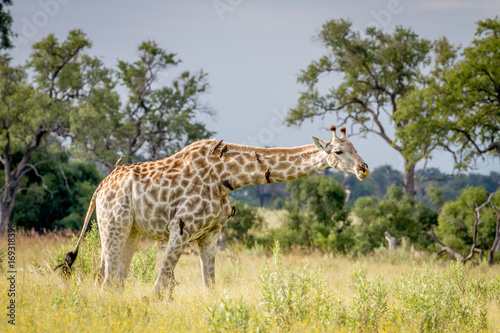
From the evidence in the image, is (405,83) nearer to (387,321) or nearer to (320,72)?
(320,72)

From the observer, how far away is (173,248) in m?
7.39

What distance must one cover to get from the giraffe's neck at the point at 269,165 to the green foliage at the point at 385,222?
13.3 m

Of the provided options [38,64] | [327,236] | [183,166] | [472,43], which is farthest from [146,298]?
[38,64]

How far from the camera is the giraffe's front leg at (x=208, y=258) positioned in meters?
7.84

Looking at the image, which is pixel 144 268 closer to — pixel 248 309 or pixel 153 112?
pixel 248 309

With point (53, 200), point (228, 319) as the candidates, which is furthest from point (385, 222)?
point (53, 200)

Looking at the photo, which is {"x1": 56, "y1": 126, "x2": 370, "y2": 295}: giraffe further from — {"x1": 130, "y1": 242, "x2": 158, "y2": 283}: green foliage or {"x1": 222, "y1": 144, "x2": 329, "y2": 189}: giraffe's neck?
{"x1": 130, "y1": 242, "x2": 158, "y2": 283}: green foliage

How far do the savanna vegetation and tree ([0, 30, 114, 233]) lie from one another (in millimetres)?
82

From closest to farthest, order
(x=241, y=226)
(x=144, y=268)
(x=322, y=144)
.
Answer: (x=322, y=144) → (x=144, y=268) → (x=241, y=226)

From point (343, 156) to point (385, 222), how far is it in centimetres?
1513

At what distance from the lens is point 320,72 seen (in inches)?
1238

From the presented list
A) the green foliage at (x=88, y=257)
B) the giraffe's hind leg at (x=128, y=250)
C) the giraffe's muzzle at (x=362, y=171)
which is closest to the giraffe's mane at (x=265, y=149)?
the giraffe's muzzle at (x=362, y=171)

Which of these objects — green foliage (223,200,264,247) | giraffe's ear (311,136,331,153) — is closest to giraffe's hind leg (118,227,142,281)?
giraffe's ear (311,136,331,153)

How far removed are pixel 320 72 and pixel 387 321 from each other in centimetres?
2569
